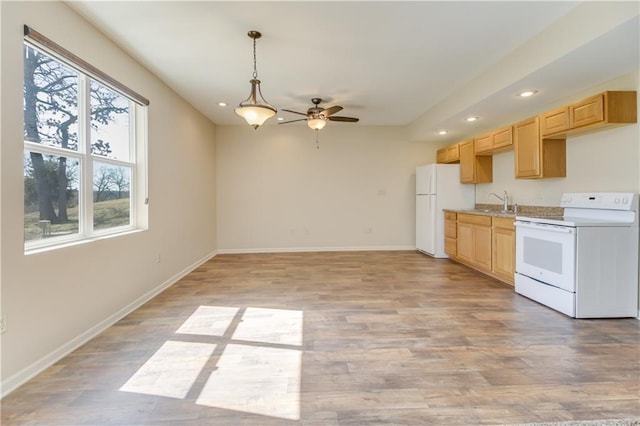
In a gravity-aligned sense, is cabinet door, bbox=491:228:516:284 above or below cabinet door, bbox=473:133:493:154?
below

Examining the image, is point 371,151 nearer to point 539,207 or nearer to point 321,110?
point 321,110

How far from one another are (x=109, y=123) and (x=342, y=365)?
3171 mm

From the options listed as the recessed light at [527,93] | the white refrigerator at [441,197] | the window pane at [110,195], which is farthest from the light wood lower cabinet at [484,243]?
the window pane at [110,195]

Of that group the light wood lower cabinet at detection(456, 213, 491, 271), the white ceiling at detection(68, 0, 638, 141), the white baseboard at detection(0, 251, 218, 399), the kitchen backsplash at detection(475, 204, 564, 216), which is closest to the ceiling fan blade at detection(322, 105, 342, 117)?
the white ceiling at detection(68, 0, 638, 141)

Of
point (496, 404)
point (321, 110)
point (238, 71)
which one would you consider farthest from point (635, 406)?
point (238, 71)

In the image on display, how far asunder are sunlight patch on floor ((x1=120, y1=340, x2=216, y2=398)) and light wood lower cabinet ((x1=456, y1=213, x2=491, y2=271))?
398 cm

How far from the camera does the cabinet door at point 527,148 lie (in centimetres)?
368

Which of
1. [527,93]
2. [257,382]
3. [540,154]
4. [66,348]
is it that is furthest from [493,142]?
[66,348]

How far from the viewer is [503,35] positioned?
2.81 m

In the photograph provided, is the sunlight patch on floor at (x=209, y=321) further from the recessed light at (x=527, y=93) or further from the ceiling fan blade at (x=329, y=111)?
the recessed light at (x=527, y=93)

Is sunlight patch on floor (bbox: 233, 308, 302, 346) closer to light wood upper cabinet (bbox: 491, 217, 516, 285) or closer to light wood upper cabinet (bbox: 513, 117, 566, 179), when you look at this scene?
light wood upper cabinet (bbox: 491, 217, 516, 285)

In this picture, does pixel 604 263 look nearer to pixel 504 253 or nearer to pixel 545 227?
pixel 545 227

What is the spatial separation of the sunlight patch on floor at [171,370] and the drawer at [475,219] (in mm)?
4043

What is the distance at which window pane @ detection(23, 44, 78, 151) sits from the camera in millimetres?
2039
